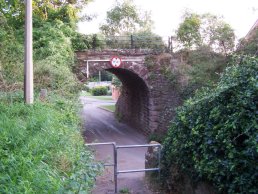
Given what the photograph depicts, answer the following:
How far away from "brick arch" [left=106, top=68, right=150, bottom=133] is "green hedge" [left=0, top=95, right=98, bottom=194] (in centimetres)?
1282

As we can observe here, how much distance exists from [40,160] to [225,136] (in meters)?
3.18

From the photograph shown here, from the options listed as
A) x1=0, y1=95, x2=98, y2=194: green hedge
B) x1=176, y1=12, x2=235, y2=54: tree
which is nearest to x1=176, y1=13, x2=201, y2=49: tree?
x1=176, y1=12, x2=235, y2=54: tree

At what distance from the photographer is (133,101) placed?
23.1m

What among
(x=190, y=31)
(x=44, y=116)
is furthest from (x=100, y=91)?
(x=44, y=116)

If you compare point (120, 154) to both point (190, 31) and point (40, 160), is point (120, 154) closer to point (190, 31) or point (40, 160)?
point (190, 31)

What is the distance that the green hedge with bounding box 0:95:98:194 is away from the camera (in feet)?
10.1

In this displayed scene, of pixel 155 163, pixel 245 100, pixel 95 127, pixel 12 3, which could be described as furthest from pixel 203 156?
pixel 95 127

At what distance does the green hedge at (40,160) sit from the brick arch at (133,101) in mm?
12820

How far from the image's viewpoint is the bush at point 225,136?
520 cm

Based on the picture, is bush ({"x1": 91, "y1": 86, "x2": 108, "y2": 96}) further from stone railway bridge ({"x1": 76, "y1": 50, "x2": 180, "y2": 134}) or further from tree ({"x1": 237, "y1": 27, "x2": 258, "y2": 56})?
tree ({"x1": 237, "y1": 27, "x2": 258, "y2": 56})

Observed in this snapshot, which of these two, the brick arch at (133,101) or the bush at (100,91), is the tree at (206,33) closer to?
the brick arch at (133,101)

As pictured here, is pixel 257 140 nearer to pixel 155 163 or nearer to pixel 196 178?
pixel 196 178

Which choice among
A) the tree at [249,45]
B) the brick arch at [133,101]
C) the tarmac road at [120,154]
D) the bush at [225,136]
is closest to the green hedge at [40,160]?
the tarmac road at [120,154]

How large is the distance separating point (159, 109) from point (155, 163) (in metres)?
9.81
